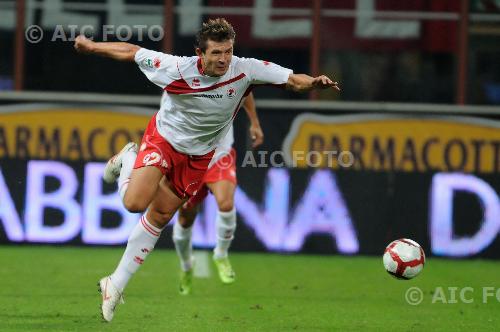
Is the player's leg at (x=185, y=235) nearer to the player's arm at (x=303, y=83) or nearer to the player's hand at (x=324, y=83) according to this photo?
the player's arm at (x=303, y=83)

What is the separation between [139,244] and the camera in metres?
8.05

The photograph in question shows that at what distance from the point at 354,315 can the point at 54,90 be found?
608 cm

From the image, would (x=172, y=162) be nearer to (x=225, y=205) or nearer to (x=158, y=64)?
(x=158, y=64)

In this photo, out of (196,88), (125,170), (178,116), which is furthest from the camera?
(125,170)

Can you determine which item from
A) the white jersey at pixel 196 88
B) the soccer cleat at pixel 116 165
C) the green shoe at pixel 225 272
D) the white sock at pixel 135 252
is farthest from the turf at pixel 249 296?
the white jersey at pixel 196 88

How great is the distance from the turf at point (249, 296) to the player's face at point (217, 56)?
1.71 metres

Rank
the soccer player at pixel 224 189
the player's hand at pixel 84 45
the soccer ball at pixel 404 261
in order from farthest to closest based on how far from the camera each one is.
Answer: the soccer player at pixel 224 189, the soccer ball at pixel 404 261, the player's hand at pixel 84 45

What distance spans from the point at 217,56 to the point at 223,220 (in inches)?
116

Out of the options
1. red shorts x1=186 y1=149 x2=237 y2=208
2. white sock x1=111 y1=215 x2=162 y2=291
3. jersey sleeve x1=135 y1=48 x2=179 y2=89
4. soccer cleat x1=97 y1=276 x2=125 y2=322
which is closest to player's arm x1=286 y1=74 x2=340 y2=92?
jersey sleeve x1=135 y1=48 x2=179 y2=89

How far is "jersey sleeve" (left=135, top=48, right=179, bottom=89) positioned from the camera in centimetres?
808

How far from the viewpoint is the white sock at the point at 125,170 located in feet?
27.8

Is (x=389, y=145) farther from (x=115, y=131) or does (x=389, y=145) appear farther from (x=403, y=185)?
(x=115, y=131)

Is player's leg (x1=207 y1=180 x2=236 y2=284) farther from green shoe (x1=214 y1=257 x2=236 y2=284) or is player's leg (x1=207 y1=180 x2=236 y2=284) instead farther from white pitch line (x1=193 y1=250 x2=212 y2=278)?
white pitch line (x1=193 y1=250 x2=212 y2=278)

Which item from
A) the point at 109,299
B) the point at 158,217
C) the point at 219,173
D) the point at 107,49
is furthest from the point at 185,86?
the point at 219,173
